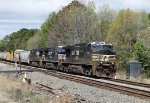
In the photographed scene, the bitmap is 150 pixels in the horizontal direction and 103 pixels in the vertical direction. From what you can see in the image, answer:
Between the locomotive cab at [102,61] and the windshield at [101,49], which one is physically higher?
the windshield at [101,49]

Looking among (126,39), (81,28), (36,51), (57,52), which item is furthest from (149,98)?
(81,28)

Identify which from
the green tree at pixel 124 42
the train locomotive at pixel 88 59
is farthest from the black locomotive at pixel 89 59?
the green tree at pixel 124 42

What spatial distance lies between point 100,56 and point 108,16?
44063 millimetres

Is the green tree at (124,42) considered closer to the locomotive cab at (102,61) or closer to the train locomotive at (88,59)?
the train locomotive at (88,59)

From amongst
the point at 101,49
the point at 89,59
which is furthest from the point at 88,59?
the point at 101,49

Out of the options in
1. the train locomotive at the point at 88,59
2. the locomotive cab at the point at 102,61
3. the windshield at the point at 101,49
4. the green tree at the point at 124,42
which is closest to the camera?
the locomotive cab at the point at 102,61

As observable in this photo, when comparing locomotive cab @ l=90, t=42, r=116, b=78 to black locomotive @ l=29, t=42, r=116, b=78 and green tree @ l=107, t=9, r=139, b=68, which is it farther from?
green tree @ l=107, t=9, r=139, b=68

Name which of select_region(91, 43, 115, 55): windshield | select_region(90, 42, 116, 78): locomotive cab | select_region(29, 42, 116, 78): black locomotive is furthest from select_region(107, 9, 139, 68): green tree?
select_region(90, 42, 116, 78): locomotive cab

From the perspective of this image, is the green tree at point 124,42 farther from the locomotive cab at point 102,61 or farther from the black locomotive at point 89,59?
the locomotive cab at point 102,61

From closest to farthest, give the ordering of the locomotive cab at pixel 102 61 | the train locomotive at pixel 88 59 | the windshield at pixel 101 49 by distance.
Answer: the locomotive cab at pixel 102 61, the train locomotive at pixel 88 59, the windshield at pixel 101 49

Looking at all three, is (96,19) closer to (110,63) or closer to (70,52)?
(70,52)

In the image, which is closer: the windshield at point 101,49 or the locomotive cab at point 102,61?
the locomotive cab at point 102,61

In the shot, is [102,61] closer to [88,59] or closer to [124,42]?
[88,59]

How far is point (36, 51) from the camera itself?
196 ft
